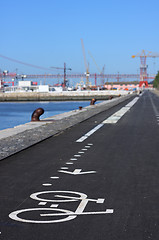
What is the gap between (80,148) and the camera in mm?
15016

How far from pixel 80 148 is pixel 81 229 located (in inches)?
354

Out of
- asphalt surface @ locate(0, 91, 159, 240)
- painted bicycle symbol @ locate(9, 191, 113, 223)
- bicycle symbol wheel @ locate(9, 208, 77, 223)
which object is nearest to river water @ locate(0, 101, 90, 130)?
asphalt surface @ locate(0, 91, 159, 240)

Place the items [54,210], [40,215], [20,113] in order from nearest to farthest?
[40,215] < [54,210] < [20,113]

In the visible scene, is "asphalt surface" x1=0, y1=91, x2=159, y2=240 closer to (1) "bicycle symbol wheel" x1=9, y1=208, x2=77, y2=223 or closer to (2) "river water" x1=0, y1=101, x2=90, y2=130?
(1) "bicycle symbol wheel" x1=9, y1=208, x2=77, y2=223

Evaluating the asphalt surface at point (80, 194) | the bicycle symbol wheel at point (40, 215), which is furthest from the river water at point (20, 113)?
the bicycle symbol wheel at point (40, 215)

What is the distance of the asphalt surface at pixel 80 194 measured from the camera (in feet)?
19.7

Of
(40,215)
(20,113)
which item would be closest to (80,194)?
(40,215)

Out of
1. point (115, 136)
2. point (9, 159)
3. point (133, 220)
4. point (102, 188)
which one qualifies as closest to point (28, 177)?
point (102, 188)

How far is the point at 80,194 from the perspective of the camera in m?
8.12

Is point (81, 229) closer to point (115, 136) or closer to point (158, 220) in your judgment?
point (158, 220)

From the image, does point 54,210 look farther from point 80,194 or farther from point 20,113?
point 20,113

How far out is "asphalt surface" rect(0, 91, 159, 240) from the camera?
6012mm

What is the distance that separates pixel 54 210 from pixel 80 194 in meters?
1.19

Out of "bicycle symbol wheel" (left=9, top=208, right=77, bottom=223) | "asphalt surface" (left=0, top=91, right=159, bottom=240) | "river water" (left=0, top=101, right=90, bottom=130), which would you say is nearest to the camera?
"asphalt surface" (left=0, top=91, right=159, bottom=240)
